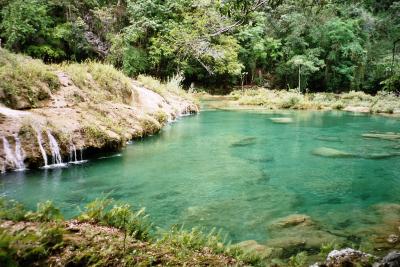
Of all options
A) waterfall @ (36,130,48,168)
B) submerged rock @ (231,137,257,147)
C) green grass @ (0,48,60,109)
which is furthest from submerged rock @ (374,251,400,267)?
green grass @ (0,48,60,109)

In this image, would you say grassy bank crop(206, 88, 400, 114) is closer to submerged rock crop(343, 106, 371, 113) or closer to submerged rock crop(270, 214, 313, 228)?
submerged rock crop(343, 106, 371, 113)

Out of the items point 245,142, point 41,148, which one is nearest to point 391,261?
point 41,148

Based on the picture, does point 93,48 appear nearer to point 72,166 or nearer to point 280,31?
point 280,31

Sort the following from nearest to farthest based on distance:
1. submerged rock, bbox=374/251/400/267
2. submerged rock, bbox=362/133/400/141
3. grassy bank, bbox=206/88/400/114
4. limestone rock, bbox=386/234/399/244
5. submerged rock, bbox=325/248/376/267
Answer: submerged rock, bbox=374/251/400/267 → submerged rock, bbox=325/248/376/267 → limestone rock, bbox=386/234/399/244 → submerged rock, bbox=362/133/400/141 → grassy bank, bbox=206/88/400/114

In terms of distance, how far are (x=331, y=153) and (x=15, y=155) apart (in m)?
8.60

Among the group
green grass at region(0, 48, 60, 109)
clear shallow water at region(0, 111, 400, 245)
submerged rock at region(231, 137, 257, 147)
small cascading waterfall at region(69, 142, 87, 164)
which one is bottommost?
clear shallow water at region(0, 111, 400, 245)

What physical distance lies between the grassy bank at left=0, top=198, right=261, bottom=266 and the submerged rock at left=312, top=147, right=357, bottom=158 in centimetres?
772

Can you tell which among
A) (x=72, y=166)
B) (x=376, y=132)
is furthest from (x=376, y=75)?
(x=72, y=166)

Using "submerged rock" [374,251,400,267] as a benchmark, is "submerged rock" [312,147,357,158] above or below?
below

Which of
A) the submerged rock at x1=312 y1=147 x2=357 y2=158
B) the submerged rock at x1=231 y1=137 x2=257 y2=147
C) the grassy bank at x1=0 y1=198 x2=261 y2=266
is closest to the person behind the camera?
the grassy bank at x1=0 y1=198 x2=261 y2=266

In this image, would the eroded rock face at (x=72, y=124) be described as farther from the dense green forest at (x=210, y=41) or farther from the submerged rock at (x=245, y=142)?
the dense green forest at (x=210, y=41)

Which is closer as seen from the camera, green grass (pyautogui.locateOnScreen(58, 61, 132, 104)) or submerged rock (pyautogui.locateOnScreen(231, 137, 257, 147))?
green grass (pyautogui.locateOnScreen(58, 61, 132, 104))

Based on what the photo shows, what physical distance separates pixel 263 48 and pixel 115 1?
1288 cm

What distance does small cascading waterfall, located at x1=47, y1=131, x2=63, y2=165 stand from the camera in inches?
350
